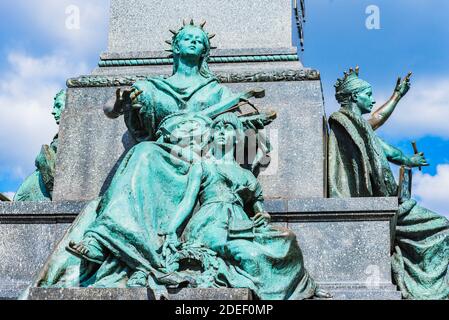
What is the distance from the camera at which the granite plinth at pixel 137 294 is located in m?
7.63

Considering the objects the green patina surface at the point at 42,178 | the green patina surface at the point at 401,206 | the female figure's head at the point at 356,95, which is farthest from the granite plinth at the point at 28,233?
the female figure's head at the point at 356,95

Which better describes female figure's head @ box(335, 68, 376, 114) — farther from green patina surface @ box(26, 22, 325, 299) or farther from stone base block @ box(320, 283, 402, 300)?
stone base block @ box(320, 283, 402, 300)

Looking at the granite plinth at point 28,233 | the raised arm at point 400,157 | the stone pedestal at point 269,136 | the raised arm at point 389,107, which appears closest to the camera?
the stone pedestal at point 269,136

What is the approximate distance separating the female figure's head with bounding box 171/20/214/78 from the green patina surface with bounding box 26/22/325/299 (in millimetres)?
307

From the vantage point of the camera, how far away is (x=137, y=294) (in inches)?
303

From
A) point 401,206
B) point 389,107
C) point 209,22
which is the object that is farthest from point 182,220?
point 389,107

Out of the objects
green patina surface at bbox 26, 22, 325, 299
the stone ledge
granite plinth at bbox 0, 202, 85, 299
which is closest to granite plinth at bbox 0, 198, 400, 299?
granite plinth at bbox 0, 202, 85, 299

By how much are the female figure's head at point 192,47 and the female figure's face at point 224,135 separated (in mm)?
850

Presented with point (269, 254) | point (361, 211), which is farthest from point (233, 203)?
point (361, 211)

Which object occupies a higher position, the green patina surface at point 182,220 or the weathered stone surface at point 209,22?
the weathered stone surface at point 209,22

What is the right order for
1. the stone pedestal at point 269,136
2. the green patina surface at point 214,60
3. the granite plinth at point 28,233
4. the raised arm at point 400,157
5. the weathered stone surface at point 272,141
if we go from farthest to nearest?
the raised arm at point 400,157 < the green patina surface at point 214,60 < the weathered stone surface at point 272,141 < the granite plinth at point 28,233 < the stone pedestal at point 269,136

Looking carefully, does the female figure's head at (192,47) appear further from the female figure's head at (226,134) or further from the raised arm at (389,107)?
the raised arm at (389,107)

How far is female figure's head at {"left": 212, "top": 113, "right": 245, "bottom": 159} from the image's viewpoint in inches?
370

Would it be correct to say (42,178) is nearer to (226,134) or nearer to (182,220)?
(226,134)
